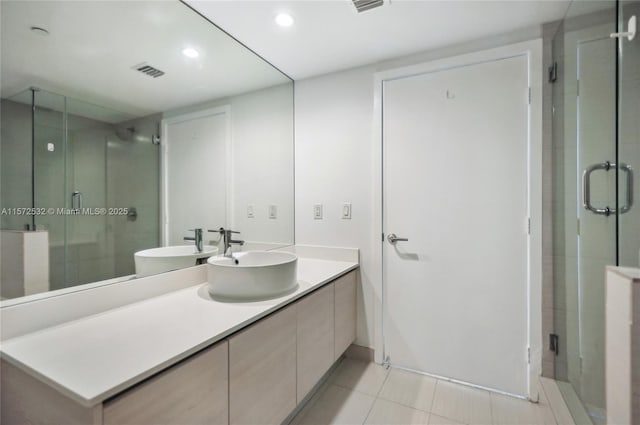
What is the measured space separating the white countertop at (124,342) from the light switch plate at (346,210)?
0.95 m

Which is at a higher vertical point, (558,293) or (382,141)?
(382,141)

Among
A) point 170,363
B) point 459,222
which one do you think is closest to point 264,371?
point 170,363

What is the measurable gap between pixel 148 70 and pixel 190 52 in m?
0.33

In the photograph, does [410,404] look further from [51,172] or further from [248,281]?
[51,172]

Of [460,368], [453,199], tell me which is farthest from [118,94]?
[460,368]

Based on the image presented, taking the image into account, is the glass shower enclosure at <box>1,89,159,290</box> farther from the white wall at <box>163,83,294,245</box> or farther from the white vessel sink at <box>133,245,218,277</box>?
the white wall at <box>163,83,294,245</box>

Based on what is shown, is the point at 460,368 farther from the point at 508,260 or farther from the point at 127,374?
the point at 127,374

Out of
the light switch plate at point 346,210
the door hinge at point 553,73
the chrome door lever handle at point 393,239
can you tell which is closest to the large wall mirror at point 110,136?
the light switch plate at point 346,210

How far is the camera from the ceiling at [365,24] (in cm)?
153

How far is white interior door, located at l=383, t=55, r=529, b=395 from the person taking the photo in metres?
1.77

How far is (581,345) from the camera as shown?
57.1 inches

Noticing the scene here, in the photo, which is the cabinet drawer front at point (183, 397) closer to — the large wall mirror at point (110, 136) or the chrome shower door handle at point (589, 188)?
the large wall mirror at point (110, 136)

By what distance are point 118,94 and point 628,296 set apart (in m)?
2.10

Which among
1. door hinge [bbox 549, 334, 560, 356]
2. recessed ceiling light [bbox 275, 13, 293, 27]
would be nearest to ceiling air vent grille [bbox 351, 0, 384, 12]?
recessed ceiling light [bbox 275, 13, 293, 27]
